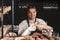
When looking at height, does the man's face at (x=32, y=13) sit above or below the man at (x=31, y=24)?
above

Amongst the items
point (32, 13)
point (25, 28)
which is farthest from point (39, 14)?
point (25, 28)

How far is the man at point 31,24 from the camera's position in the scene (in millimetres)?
6621

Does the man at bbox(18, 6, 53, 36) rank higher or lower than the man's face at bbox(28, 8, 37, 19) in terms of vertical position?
lower

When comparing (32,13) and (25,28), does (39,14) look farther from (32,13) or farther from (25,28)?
(25,28)

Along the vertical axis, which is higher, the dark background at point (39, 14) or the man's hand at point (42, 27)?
the dark background at point (39, 14)

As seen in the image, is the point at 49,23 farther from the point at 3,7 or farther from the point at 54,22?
the point at 3,7

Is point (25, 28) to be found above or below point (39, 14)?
below

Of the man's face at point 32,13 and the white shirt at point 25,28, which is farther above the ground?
the man's face at point 32,13

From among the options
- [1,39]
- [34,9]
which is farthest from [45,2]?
[1,39]

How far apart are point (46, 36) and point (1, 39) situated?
416 millimetres

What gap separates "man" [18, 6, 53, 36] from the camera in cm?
662

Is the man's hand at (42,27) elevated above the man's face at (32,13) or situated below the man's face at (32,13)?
below

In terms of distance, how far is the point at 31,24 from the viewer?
262 inches

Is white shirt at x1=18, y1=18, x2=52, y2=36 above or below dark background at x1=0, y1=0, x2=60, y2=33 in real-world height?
below
